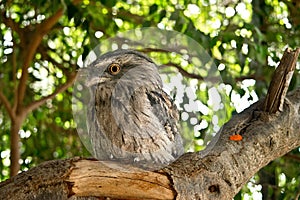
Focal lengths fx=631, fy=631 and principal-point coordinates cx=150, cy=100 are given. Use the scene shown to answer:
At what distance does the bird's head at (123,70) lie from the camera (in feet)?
3.58

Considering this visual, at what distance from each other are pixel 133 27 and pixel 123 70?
121 centimetres

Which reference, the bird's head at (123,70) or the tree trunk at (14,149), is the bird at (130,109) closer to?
the bird's head at (123,70)

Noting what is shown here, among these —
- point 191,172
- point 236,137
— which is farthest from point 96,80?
point 236,137

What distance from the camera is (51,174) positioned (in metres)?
1.21

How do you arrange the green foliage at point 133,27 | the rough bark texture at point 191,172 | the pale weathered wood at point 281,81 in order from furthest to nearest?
the green foliage at point 133,27 → the pale weathered wood at point 281,81 → the rough bark texture at point 191,172

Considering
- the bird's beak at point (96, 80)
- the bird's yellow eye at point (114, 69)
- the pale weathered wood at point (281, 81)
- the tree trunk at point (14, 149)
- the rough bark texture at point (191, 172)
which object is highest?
the bird's yellow eye at point (114, 69)

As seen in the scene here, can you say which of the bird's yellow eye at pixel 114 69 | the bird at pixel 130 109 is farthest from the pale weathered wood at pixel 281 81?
the bird's yellow eye at pixel 114 69

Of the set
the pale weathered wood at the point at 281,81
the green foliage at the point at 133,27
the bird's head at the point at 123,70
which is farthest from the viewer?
the green foliage at the point at 133,27

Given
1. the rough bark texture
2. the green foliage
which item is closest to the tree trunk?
the green foliage

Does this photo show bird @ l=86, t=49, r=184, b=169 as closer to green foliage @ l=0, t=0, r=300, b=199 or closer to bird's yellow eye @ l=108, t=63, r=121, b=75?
bird's yellow eye @ l=108, t=63, r=121, b=75

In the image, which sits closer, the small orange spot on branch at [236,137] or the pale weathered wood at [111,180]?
the pale weathered wood at [111,180]

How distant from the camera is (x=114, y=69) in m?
1.10

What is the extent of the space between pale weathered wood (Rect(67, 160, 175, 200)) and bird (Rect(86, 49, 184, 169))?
0.04 meters

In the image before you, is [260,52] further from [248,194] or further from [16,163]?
[16,163]
